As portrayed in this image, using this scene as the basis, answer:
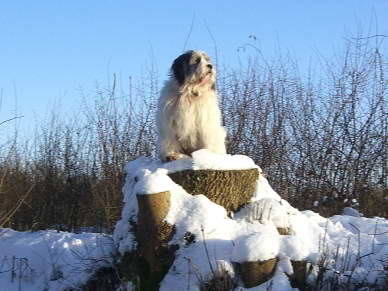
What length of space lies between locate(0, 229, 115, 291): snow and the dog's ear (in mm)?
1969

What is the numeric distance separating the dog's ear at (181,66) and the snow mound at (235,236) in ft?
3.33

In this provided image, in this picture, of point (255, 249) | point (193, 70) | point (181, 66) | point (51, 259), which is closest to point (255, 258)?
point (255, 249)

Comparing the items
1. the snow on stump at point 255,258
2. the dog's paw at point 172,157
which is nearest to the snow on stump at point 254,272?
the snow on stump at point 255,258

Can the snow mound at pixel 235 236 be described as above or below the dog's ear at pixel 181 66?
below

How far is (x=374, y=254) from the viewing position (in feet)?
17.6

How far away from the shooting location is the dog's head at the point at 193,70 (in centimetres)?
617

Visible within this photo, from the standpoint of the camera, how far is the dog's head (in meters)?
6.17

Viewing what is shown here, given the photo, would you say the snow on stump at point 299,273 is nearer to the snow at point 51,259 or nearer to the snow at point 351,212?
the snow at point 51,259

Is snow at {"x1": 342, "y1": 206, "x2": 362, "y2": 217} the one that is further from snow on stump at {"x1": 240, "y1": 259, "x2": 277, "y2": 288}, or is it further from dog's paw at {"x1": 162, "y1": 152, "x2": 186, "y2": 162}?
snow on stump at {"x1": 240, "y1": 259, "x2": 277, "y2": 288}

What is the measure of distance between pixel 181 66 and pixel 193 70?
7.4 inches

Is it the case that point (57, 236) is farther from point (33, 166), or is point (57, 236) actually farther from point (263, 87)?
point (263, 87)

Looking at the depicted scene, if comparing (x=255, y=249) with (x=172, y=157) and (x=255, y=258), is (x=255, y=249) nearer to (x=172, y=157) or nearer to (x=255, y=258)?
(x=255, y=258)

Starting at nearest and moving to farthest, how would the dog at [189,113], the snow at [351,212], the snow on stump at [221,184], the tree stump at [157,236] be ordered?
the tree stump at [157,236]
the snow on stump at [221,184]
the dog at [189,113]
the snow at [351,212]

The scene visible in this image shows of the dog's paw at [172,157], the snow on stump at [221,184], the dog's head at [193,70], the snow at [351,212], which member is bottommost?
the snow at [351,212]
